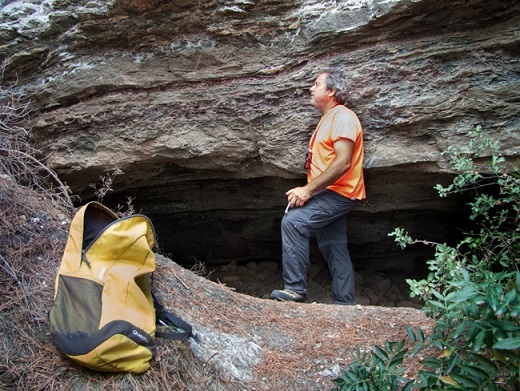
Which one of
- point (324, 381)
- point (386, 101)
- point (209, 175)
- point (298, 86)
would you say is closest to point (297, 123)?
point (298, 86)

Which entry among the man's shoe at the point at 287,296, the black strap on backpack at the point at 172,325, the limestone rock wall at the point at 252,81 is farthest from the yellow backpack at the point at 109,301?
the limestone rock wall at the point at 252,81

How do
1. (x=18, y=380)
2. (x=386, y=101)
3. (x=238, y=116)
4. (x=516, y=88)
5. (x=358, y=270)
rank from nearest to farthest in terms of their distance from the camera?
(x=18, y=380), (x=516, y=88), (x=386, y=101), (x=238, y=116), (x=358, y=270)

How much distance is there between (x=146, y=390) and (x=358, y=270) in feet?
12.9

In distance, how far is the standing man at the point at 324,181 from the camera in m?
3.77

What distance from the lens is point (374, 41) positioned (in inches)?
157

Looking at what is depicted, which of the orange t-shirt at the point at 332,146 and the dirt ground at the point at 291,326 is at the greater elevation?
the orange t-shirt at the point at 332,146

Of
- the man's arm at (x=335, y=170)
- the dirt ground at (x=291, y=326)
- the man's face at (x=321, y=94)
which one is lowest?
the dirt ground at (x=291, y=326)

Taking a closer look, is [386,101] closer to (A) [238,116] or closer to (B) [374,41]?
A: (B) [374,41]

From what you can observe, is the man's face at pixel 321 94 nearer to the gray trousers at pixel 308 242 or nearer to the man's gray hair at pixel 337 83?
the man's gray hair at pixel 337 83

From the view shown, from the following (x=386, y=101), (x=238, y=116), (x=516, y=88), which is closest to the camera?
(x=516, y=88)

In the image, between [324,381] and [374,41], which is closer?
[324,381]

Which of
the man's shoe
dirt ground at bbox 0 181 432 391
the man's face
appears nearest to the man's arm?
the man's face

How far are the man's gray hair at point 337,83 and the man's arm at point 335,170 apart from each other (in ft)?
1.29

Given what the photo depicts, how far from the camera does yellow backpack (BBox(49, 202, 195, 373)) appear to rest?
2271 millimetres
